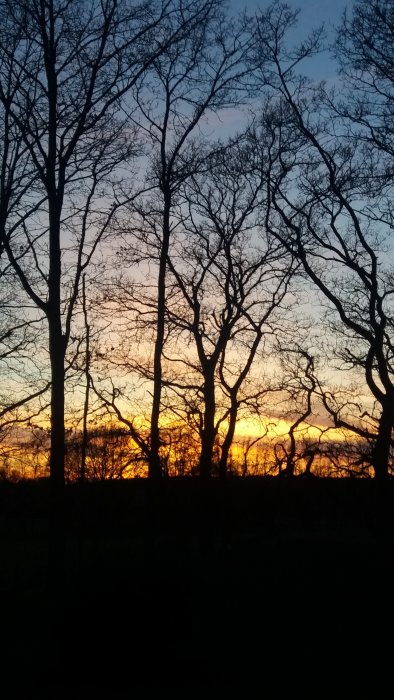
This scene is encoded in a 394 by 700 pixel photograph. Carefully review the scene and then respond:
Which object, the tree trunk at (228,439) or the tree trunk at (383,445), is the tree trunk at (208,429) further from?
the tree trunk at (383,445)

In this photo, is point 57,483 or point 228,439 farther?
point 228,439

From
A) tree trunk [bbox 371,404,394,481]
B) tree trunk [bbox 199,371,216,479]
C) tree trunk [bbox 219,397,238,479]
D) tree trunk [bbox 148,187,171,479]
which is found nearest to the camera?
tree trunk [bbox 148,187,171,479]

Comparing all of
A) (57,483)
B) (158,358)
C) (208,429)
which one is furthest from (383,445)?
(57,483)

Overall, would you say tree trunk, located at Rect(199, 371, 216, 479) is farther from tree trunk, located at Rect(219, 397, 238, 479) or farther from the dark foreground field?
the dark foreground field

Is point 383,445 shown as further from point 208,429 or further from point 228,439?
point 228,439

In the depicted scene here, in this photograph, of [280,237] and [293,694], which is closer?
[293,694]

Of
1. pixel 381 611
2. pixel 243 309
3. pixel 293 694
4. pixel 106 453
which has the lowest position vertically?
pixel 293 694

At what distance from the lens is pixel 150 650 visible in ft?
33.4

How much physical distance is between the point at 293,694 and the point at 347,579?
9.90 feet

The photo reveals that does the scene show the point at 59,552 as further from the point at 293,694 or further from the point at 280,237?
the point at 280,237

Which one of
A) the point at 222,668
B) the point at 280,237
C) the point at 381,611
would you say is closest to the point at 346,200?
the point at 280,237

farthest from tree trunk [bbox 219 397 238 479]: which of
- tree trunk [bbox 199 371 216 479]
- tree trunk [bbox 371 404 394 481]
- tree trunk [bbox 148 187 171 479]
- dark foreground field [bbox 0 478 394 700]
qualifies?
dark foreground field [bbox 0 478 394 700]

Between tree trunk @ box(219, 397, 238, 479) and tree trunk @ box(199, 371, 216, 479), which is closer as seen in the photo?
tree trunk @ box(199, 371, 216, 479)

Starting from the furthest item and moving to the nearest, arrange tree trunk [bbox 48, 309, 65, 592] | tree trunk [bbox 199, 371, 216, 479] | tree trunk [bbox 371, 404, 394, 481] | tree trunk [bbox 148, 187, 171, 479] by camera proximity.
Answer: tree trunk [bbox 199, 371, 216, 479]
tree trunk [bbox 371, 404, 394, 481]
tree trunk [bbox 148, 187, 171, 479]
tree trunk [bbox 48, 309, 65, 592]
